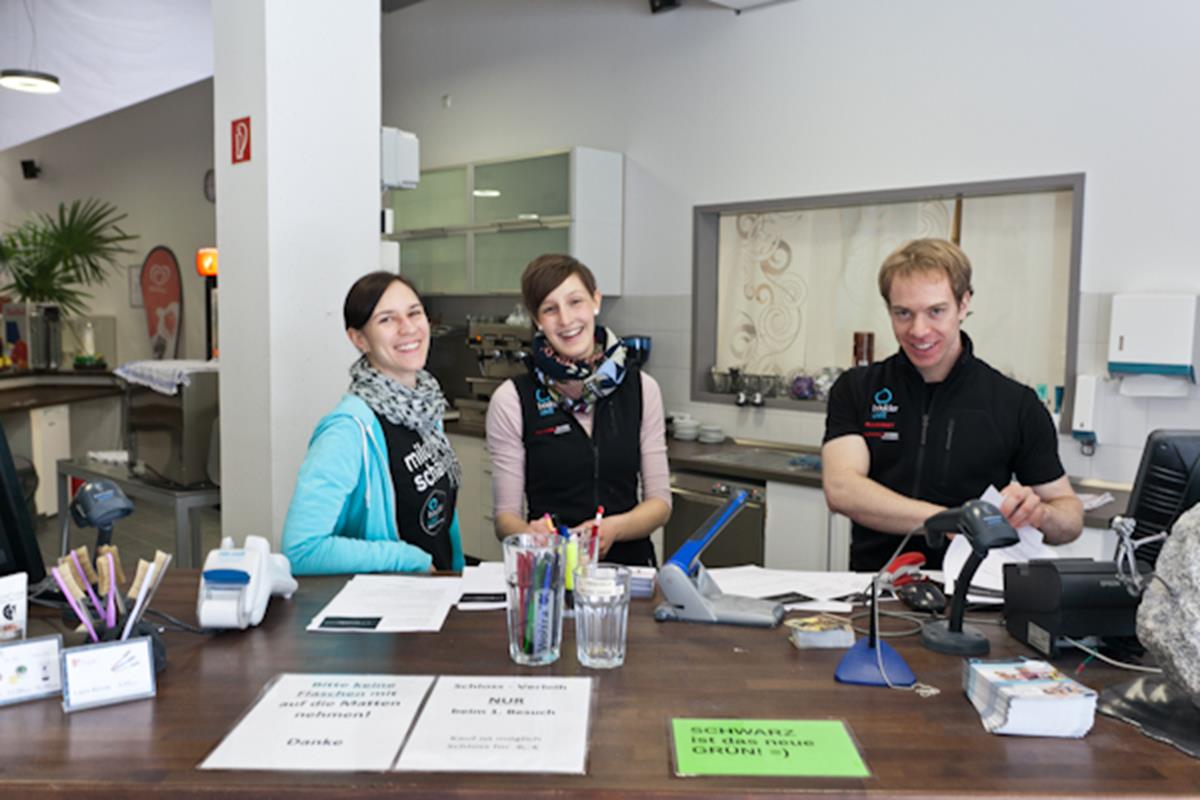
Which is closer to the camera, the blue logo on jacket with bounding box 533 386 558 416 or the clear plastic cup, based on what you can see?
the clear plastic cup

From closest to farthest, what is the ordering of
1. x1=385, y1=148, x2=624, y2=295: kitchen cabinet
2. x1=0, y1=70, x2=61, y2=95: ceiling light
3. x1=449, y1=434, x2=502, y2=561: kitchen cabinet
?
x1=385, y1=148, x2=624, y2=295: kitchen cabinet
x1=449, y1=434, x2=502, y2=561: kitchen cabinet
x1=0, y1=70, x2=61, y2=95: ceiling light

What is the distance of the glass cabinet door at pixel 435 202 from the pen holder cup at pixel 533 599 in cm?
438

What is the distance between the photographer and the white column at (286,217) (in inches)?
113

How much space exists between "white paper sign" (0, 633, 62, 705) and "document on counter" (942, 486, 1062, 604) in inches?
55.9

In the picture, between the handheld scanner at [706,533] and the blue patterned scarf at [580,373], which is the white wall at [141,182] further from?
the handheld scanner at [706,533]

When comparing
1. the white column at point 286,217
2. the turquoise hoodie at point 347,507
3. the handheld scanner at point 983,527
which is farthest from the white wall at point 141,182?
the handheld scanner at point 983,527

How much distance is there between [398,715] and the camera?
1248mm

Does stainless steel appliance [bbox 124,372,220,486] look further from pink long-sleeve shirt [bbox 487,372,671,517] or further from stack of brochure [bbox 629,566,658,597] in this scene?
stack of brochure [bbox 629,566,658,597]

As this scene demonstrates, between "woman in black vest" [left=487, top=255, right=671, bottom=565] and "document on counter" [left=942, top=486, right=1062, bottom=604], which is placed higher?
"woman in black vest" [left=487, top=255, right=671, bottom=565]

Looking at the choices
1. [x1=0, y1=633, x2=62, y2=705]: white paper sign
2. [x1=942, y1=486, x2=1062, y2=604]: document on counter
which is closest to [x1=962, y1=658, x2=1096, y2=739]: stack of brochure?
[x1=942, y1=486, x2=1062, y2=604]: document on counter

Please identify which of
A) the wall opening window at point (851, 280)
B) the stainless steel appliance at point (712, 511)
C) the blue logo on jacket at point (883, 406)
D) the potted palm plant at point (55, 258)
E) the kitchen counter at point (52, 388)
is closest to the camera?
the blue logo on jacket at point (883, 406)

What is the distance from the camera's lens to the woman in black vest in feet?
8.32

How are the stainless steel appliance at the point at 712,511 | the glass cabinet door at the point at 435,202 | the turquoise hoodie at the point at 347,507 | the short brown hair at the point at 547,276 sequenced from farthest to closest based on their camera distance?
the glass cabinet door at the point at 435,202 < the stainless steel appliance at the point at 712,511 < the short brown hair at the point at 547,276 < the turquoise hoodie at the point at 347,507

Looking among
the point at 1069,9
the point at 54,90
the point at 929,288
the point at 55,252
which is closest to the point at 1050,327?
the point at 1069,9
